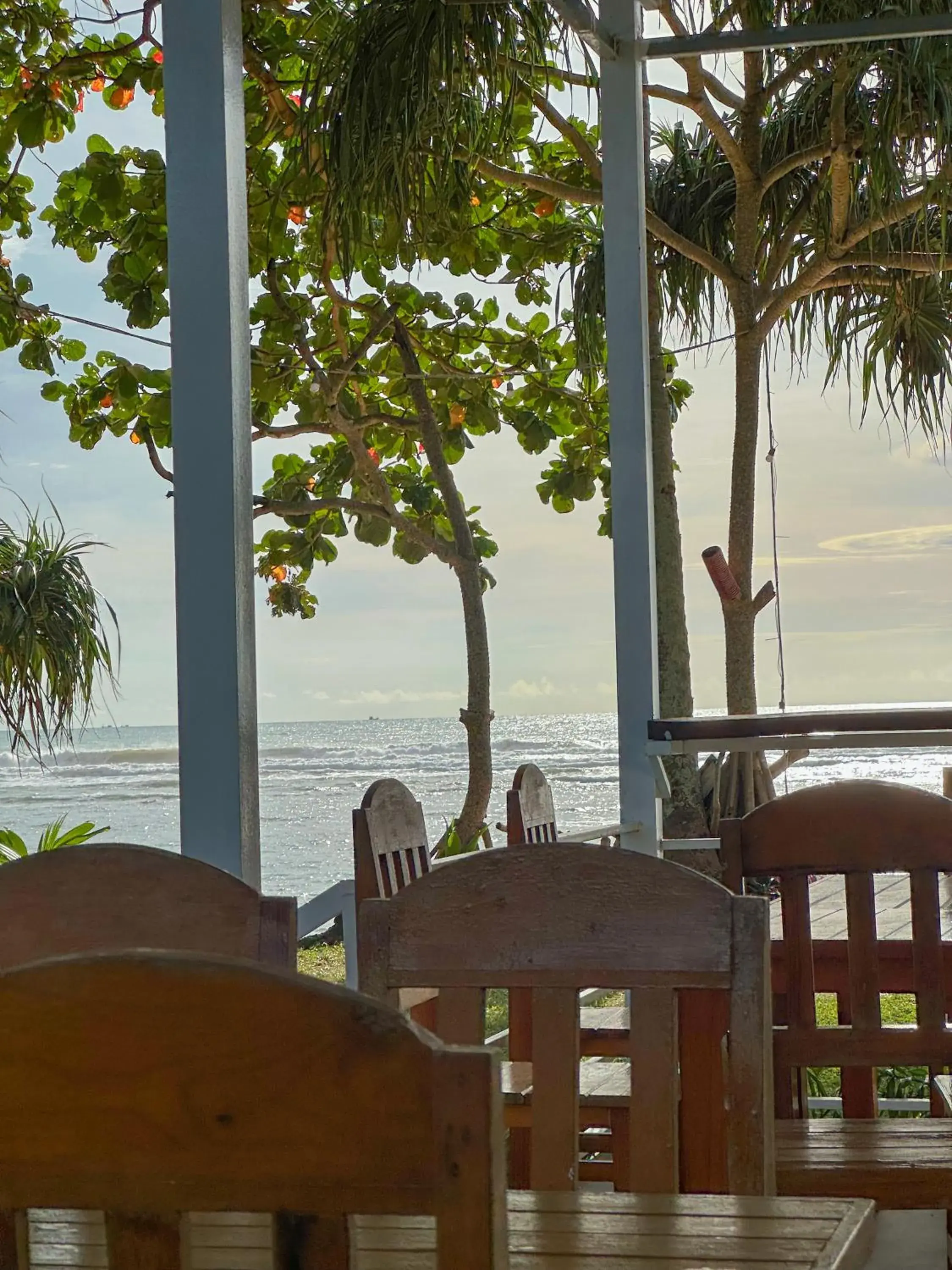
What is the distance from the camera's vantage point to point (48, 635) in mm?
5062

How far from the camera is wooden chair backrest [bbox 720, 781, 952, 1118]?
5.44 feet

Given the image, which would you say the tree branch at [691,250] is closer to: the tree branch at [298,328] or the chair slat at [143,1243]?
the tree branch at [298,328]

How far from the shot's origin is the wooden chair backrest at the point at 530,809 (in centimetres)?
222

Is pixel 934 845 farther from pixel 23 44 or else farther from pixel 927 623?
pixel 927 623

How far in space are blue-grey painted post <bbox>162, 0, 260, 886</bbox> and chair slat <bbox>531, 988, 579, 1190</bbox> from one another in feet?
2.61

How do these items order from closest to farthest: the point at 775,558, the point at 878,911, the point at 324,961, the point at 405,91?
1. the point at 405,91
2. the point at 878,911
3. the point at 775,558
4. the point at 324,961

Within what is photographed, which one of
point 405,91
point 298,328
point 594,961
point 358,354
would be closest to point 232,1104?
point 594,961

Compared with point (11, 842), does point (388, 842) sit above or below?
above

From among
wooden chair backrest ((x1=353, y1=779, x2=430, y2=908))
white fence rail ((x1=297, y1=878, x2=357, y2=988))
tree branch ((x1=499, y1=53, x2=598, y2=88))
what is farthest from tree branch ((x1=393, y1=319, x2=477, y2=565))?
white fence rail ((x1=297, y1=878, x2=357, y2=988))

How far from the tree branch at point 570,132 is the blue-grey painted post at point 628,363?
2.13 meters

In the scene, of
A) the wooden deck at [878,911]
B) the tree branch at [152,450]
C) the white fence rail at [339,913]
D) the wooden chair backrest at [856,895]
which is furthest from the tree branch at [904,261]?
the white fence rail at [339,913]

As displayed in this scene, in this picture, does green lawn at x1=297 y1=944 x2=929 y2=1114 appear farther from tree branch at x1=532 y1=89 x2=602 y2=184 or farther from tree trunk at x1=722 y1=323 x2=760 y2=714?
tree branch at x1=532 y1=89 x2=602 y2=184

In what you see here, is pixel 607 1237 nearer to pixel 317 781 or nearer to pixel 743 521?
pixel 743 521

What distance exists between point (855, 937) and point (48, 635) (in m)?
3.99
